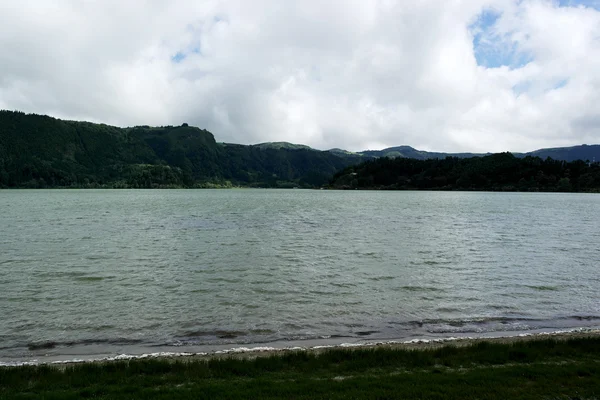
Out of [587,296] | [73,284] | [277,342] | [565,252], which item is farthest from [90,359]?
[565,252]

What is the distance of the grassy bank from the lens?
383 inches

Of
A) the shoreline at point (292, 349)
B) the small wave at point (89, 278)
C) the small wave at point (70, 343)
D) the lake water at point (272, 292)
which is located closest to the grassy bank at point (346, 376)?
the shoreline at point (292, 349)

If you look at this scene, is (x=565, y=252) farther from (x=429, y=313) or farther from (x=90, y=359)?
(x=90, y=359)

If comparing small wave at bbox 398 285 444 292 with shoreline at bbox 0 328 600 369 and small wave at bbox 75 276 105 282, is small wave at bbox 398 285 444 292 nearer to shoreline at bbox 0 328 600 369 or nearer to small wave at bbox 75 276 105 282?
shoreline at bbox 0 328 600 369

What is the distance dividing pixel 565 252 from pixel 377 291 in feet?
92.8

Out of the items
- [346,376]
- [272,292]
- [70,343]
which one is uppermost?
[346,376]

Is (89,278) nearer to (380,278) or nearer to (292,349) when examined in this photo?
(292,349)

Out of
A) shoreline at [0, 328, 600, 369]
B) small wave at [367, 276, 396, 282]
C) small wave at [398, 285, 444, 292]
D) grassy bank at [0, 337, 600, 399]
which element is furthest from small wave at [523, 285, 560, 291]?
grassy bank at [0, 337, 600, 399]

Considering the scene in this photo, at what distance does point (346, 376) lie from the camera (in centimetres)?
1109

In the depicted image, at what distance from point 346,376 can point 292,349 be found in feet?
12.7

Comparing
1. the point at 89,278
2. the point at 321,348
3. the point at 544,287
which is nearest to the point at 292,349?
the point at 321,348

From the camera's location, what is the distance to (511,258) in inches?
1490

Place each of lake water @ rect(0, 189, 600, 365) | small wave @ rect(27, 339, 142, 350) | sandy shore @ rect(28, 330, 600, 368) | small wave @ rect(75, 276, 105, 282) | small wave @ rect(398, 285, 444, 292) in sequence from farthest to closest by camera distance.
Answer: small wave @ rect(75, 276, 105, 282) < small wave @ rect(398, 285, 444, 292) < lake water @ rect(0, 189, 600, 365) < small wave @ rect(27, 339, 142, 350) < sandy shore @ rect(28, 330, 600, 368)

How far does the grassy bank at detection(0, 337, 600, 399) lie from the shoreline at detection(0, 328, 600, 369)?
65 centimetres
